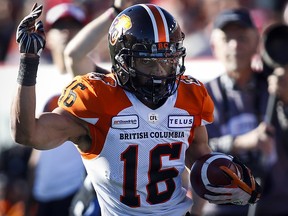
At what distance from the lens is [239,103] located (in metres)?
6.07

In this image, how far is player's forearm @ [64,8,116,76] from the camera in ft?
18.1

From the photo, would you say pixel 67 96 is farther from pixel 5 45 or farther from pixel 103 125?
pixel 5 45

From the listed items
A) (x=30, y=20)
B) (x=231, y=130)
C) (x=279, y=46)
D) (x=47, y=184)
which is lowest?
(x=47, y=184)

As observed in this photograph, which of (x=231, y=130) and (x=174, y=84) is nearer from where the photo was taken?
(x=174, y=84)

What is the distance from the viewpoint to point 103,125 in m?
4.27

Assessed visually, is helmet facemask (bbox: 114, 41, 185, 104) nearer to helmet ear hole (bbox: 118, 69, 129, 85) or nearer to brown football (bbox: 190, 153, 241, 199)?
helmet ear hole (bbox: 118, 69, 129, 85)

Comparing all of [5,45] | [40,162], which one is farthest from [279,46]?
[5,45]

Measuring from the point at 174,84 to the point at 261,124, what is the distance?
5.17 ft

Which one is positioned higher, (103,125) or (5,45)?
(103,125)

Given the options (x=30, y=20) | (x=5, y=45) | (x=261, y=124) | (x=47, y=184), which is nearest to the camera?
(x=30, y=20)

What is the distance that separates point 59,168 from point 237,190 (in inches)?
97.6

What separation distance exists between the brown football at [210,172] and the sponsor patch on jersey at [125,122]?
36 centimetres

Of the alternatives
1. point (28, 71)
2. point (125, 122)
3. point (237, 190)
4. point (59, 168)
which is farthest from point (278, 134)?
point (28, 71)

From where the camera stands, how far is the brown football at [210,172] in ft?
14.3
